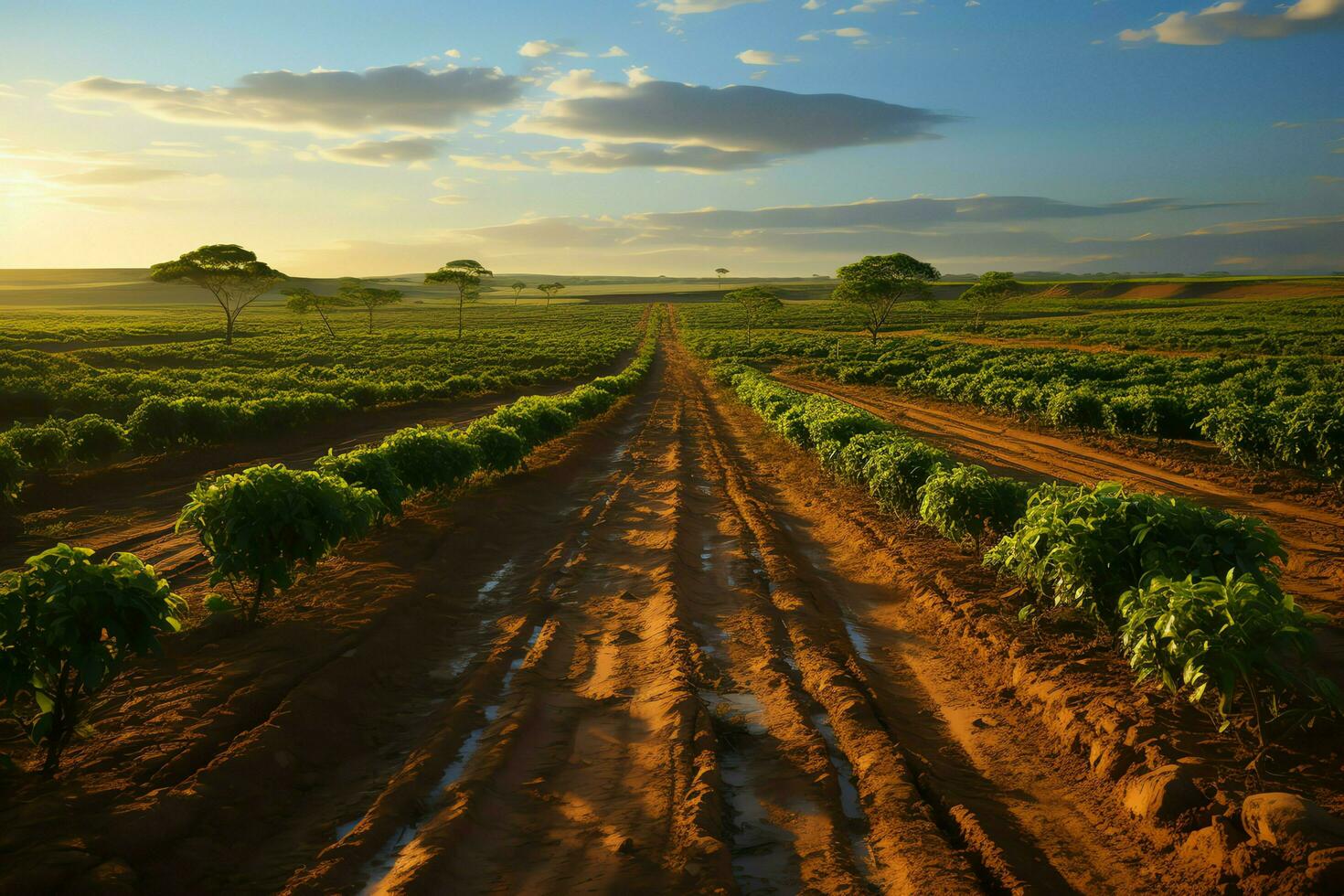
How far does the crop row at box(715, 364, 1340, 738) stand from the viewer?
16.4 ft

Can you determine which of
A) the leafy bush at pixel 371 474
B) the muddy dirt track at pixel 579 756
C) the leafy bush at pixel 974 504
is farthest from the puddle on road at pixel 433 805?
the leafy bush at pixel 974 504

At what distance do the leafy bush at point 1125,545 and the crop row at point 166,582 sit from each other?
7173 millimetres

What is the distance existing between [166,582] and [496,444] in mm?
9922

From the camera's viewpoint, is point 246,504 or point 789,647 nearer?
point 246,504

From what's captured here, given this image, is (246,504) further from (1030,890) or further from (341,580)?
(1030,890)

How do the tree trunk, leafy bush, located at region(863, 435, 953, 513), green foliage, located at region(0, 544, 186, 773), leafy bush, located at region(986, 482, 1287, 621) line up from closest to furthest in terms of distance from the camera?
green foliage, located at region(0, 544, 186, 773), the tree trunk, leafy bush, located at region(986, 482, 1287, 621), leafy bush, located at region(863, 435, 953, 513)

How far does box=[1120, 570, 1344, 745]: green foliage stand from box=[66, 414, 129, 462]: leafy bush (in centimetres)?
1939

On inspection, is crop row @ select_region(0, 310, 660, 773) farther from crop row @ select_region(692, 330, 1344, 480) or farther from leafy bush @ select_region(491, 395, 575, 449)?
crop row @ select_region(692, 330, 1344, 480)

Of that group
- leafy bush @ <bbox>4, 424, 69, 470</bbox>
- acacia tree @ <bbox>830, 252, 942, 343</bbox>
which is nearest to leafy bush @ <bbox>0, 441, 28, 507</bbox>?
leafy bush @ <bbox>4, 424, 69, 470</bbox>

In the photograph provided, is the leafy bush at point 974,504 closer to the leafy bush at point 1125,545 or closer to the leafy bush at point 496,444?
the leafy bush at point 1125,545

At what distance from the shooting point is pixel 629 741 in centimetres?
591

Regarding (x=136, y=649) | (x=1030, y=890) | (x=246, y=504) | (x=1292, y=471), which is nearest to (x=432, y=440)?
(x=246, y=504)

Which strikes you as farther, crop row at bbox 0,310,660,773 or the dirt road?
the dirt road

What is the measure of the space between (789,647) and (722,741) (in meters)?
2.01
